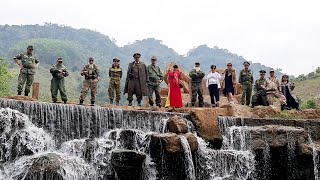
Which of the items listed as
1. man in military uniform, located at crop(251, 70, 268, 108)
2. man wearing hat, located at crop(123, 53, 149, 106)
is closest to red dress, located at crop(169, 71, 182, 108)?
man wearing hat, located at crop(123, 53, 149, 106)

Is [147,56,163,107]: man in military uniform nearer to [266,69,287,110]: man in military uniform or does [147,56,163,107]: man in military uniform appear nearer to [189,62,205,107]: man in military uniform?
[189,62,205,107]: man in military uniform

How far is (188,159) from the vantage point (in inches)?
409

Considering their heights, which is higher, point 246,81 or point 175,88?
point 246,81

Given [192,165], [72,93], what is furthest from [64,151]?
[72,93]

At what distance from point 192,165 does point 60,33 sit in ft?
382

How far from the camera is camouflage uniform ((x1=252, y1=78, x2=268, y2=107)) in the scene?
14.7 m

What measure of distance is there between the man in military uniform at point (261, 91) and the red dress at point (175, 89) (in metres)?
2.54

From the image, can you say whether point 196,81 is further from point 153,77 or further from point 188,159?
point 188,159

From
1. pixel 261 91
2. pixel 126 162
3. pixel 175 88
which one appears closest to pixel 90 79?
pixel 175 88

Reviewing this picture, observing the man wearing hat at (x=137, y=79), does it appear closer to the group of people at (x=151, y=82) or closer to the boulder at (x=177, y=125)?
the group of people at (x=151, y=82)

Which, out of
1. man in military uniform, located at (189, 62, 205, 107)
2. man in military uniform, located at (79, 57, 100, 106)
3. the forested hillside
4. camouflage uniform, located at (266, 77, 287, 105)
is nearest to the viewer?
man in military uniform, located at (79, 57, 100, 106)

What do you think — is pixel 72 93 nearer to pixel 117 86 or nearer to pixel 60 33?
pixel 117 86

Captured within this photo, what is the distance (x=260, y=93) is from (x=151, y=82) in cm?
357

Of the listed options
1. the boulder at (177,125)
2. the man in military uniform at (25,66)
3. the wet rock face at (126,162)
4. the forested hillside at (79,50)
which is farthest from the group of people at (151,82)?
the forested hillside at (79,50)
